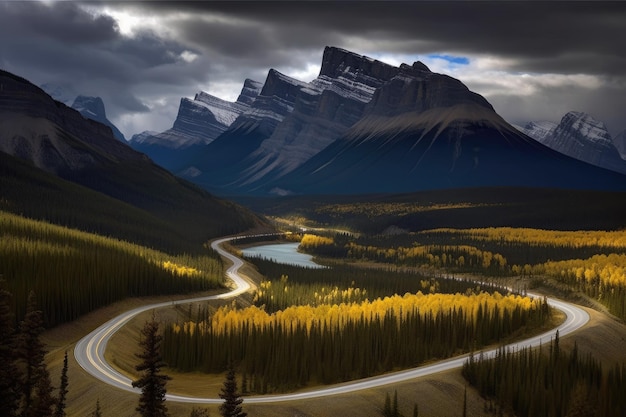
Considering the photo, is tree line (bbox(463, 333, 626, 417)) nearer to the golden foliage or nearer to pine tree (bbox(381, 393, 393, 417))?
pine tree (bbox(381, 393, 393, 417))

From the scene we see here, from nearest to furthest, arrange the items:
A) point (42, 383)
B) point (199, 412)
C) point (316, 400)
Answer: point (42, 383) < point (199, 412) < point (316, 400)

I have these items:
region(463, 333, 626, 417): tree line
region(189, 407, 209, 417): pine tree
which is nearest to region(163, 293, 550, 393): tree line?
region(463, 333, 626, 417): tree line

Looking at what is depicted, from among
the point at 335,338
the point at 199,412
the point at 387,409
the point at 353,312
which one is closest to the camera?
the point at 199,412

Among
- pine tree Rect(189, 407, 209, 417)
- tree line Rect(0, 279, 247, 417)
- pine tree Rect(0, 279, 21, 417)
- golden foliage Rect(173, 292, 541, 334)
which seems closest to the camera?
tree line Rect(0, 279, 247, 417)

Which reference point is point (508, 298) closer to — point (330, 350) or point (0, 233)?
point (330, 350)

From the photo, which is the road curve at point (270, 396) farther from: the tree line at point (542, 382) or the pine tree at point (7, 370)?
the pine tree at point (7, 370)

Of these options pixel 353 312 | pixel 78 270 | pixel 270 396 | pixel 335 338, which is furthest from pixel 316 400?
pixel 78 270

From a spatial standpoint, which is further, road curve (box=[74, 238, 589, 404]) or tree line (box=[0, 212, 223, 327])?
tree line (box=[0, 212, 223, 327])

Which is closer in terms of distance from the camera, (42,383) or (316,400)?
Result: (42,383)

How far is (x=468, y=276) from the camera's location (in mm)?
180625

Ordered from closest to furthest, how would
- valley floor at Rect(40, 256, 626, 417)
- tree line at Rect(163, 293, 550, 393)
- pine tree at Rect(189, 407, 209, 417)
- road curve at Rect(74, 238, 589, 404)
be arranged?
pine tree at Rect(189, 407, 209, 417)
valley floor at Rect(40, 256, 626, 417)
road curve at Rect(74, 238, 589, 404)
tree line at Rect(163, 293, 550, 393)

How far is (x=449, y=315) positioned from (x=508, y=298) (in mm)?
19929

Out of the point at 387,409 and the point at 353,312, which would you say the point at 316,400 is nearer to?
the point at 387,409

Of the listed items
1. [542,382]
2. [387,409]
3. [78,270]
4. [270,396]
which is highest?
[78,270]
